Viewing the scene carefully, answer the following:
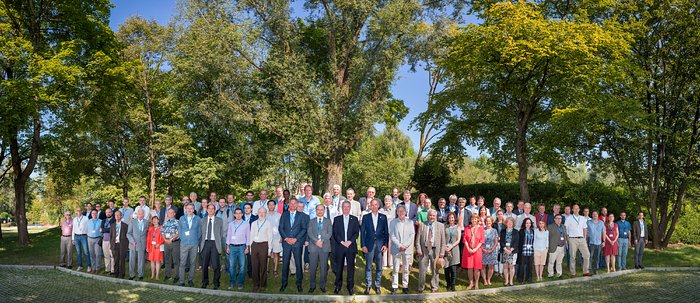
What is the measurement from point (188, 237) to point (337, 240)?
3.40m

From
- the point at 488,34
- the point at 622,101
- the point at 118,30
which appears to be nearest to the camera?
the point at 622,101

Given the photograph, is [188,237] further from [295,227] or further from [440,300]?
[440,300]

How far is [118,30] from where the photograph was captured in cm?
3016

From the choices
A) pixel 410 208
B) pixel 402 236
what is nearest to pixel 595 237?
pixel 410 208

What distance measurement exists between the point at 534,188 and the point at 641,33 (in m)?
9.21

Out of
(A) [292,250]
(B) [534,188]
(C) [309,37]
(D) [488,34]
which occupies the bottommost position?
(A) [292,250]

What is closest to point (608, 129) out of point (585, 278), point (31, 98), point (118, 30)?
point (585, 278)

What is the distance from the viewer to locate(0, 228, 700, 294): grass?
393 inches

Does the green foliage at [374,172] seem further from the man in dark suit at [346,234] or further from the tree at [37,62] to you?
the man in dark suit at [346,234]

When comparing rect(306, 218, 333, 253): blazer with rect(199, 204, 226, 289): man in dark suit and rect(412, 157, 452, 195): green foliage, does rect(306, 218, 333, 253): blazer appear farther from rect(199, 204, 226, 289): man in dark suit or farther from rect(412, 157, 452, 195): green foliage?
rect(412, 157, 452, 195): green foliage

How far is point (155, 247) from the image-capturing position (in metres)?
10.6

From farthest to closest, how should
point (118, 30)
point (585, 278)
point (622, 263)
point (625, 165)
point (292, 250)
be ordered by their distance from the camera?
point (118, 30) → point (625, 165) → point (622, 263) → point (585, 278) → point (292, 250)

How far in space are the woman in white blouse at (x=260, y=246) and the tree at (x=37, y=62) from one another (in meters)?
12.1

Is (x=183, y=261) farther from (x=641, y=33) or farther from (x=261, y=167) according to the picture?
(x=641, y=33)
